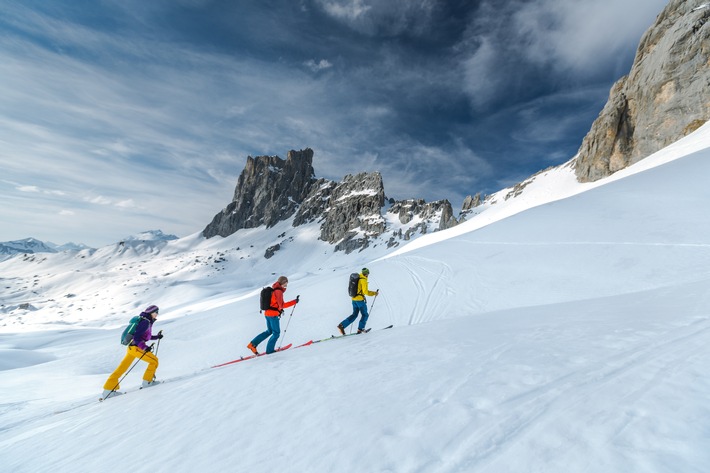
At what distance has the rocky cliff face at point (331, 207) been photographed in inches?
4578

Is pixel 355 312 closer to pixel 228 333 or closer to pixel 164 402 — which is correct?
pixel 164 402

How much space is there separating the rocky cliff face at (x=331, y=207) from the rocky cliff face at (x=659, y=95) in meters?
40.6

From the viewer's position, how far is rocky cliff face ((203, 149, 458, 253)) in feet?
381

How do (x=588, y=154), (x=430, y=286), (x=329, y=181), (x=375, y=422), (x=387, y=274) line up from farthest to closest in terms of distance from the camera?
(x=329, y=181), (x=588, y=154), (x=387, y=274), (x=430, y=286), (x=375, y=422)

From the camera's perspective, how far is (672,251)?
38.6ft

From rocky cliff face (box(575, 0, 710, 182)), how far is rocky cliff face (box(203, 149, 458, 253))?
133ft

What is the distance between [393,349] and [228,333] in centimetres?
1451

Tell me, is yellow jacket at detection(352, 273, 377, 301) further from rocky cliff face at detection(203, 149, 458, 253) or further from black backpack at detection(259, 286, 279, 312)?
rocky cliff face at detection(203, 149, 458, 253)

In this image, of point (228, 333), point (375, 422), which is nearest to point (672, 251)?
point (375, 422)

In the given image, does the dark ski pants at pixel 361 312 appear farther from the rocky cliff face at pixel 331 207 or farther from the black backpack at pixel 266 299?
the rocky cliff face at pixel 331 207

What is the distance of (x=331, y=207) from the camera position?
15788 centimetres

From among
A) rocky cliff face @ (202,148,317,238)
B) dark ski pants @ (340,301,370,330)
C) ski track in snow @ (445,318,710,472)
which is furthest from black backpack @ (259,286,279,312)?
rocky cliff face @ (202,148,317,238)

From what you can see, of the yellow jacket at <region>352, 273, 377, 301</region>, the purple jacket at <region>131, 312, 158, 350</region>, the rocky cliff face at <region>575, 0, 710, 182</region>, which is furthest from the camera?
the rocky cliff face at <region>575, 0, 710, 182</region>

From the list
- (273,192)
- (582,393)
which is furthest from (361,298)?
(273,192)
